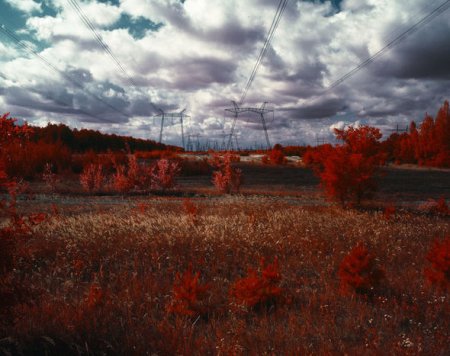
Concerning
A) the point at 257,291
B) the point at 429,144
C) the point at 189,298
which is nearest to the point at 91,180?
the point at 189,298

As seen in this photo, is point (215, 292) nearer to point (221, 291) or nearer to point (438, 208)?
point (221, 291)

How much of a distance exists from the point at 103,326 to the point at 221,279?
268cm

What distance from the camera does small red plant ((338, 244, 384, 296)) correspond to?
598cm

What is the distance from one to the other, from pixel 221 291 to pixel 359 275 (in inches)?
93.6

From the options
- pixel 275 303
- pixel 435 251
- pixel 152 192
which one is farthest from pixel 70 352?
pixel 152 192

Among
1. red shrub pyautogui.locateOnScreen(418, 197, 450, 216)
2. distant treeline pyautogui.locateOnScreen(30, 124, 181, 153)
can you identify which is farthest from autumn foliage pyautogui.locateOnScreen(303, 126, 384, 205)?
distant treeline pyautogui.locateOnScreen(30, 124, 181, 153)

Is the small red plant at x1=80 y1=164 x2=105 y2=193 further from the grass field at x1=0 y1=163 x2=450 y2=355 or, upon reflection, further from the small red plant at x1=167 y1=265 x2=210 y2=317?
the small red plant at x1=167 y1=265 x2=210 y2=317

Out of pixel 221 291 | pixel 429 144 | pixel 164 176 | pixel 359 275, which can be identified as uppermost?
pixel 429 144

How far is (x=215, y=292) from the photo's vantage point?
6.20m

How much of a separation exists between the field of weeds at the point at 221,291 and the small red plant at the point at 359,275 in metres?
0.02

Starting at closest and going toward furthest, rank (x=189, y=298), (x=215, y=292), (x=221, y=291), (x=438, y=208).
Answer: (x=189, y=298) → (x=215, y=292) → (x=221, y=291) → (x=438, y=208)

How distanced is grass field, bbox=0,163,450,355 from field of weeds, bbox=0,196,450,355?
23 mm

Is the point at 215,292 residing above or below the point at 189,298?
below

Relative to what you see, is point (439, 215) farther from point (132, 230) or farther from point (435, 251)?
point (132, 230)
